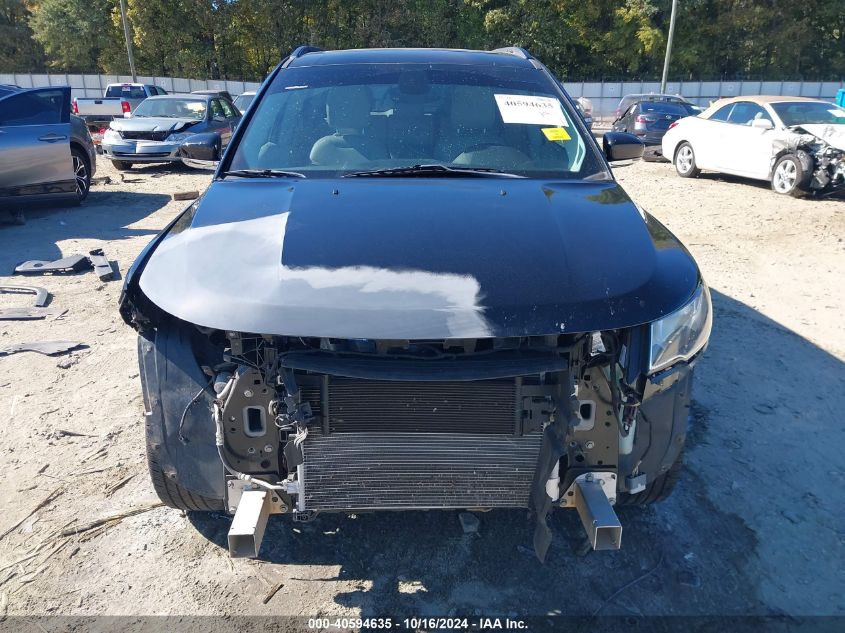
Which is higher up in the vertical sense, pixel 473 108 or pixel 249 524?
pixel 473 108

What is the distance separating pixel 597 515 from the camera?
2092 mm

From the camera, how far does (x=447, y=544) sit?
2693 mm

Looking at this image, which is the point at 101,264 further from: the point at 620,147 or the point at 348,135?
the point at 620,147

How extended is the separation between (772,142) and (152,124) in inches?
441

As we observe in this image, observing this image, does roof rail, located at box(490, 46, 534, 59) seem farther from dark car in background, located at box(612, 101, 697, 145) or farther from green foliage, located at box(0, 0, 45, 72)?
green foliage, located at box(0, 0, 45, 72)

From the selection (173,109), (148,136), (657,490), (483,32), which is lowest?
(657,490)

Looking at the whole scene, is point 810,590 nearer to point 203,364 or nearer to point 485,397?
point 485,397

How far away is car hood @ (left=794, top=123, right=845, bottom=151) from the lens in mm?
9633

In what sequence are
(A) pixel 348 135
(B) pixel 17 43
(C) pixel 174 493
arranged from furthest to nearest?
(B) pixel 17 43 → (A) pixel 348 135 → (C) pixel 174 493

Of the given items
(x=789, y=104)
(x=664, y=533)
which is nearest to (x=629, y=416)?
(x=664, y=533)

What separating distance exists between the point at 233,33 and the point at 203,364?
43116mm

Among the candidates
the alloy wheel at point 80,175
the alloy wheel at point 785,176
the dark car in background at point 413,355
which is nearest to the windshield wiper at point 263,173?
the dark car in background at point 413,355

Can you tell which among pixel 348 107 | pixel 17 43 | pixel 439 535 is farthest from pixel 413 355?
pixel 17 43

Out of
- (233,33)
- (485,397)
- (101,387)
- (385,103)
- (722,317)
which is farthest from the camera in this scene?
(233,33)
